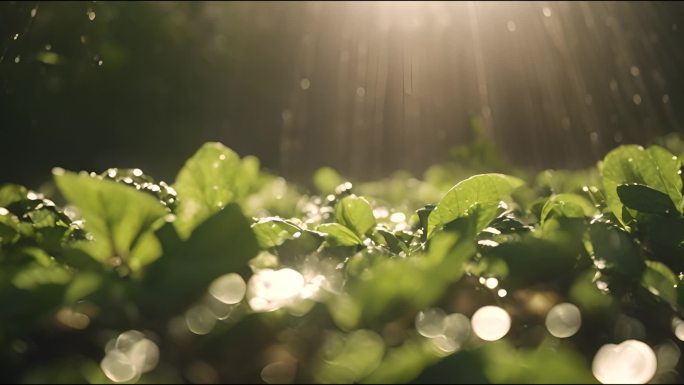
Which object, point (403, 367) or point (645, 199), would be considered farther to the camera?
point (645, 199)

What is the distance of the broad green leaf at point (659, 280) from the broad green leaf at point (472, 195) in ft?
0.78

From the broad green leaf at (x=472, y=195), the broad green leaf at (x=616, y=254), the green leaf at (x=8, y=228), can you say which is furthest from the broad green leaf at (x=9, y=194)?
the broad green leaf at (x=616, y=254)

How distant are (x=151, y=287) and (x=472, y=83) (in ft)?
53.1

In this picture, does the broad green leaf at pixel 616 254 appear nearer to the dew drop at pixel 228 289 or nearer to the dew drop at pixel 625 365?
the dew drop at pixel 625 365

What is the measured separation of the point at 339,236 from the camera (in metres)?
1.10

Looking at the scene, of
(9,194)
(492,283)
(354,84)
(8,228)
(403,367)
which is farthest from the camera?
(354,84)

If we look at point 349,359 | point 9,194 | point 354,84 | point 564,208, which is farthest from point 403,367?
point 354,84

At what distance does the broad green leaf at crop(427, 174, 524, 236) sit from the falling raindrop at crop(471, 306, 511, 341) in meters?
0.24

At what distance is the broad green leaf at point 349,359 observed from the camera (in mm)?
644

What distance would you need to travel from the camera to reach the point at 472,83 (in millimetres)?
16375

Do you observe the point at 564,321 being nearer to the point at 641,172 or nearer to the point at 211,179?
the point at 641,172

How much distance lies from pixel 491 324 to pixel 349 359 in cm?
19

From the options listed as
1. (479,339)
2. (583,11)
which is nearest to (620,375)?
(479,339)

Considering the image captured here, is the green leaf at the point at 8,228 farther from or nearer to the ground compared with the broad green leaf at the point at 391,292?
Result: farther from the ground
